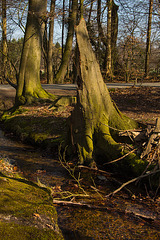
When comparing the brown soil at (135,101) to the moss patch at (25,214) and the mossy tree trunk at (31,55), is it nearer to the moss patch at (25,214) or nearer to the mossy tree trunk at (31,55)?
the mossy tree trunk at (31,55)

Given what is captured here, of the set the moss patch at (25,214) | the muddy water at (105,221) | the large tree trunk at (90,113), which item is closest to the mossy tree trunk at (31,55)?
the large tree trunk at (90,113)

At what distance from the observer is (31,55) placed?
39.7 ft

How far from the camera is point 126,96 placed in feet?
44.4

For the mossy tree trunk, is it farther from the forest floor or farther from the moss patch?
the moss patch

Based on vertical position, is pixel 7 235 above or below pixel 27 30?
below

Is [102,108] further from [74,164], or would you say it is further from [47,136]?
[47,136]

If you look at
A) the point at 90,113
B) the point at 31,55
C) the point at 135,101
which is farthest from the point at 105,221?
the point at 31,55

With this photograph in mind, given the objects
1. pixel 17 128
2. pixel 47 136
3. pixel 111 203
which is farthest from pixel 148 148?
pixel 17 128

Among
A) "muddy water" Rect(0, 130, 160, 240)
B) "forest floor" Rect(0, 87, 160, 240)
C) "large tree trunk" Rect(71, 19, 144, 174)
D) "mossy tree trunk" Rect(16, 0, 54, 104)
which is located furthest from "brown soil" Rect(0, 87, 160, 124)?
"muddy water" Rect(0, 130, 160, 240)

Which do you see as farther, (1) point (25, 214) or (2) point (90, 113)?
(2) point (90, 113)

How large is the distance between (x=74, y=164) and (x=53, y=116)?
12.1 feet

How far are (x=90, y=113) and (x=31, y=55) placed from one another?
6587 mm

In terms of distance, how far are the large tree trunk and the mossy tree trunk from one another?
569cm

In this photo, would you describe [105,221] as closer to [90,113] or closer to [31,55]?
[90,113]
